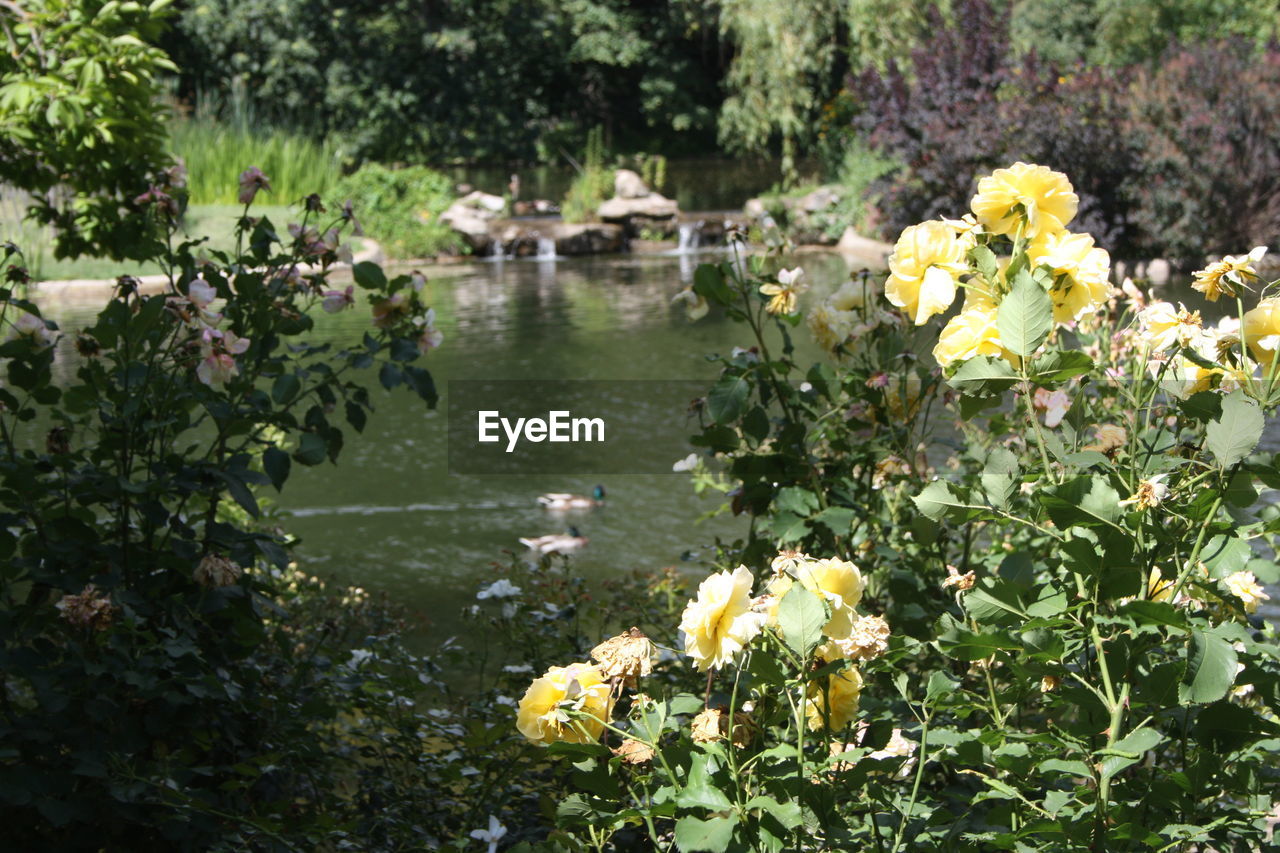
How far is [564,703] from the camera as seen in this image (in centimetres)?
106

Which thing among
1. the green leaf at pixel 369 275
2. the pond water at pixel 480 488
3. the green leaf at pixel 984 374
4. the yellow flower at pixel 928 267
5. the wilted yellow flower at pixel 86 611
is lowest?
the pond water at pixel 480 488

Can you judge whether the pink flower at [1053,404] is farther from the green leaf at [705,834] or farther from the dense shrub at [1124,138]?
the dense shrub at [1124,138]

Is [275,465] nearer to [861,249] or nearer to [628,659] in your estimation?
[628,659]

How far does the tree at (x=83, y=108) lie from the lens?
2701 millimetres

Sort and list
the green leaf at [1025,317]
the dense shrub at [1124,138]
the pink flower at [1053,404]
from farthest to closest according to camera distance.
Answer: the dense shrub at [1124,138], the pink flower at [1053,404], the green leaf at [1025,317]

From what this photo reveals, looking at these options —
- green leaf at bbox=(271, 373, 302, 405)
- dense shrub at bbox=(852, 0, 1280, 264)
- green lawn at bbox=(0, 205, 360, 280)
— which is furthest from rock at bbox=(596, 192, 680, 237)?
green leaf at bbox=(271, 373, 302, 405)

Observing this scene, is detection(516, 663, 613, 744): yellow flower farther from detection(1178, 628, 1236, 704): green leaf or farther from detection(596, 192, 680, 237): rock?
detection(596, 192, 680, 237): rock

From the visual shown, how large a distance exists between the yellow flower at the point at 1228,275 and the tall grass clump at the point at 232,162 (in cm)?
1451

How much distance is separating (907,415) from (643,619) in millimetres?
869

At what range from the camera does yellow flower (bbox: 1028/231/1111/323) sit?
117 centimetres

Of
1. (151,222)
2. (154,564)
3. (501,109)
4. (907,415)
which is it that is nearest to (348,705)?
(154,564)

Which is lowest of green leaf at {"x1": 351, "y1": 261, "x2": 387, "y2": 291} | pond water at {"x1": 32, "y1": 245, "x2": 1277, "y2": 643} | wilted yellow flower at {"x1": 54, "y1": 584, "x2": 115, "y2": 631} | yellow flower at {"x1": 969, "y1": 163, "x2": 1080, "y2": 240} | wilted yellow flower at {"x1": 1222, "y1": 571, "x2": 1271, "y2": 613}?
pond water at {"x1": 32, "y1": 245, "x2": 1277, "y2": 643}

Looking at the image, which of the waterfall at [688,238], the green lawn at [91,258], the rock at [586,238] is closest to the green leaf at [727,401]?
the green lawn at [91,258]

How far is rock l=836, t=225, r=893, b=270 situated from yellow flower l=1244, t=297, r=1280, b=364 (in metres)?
12.1
